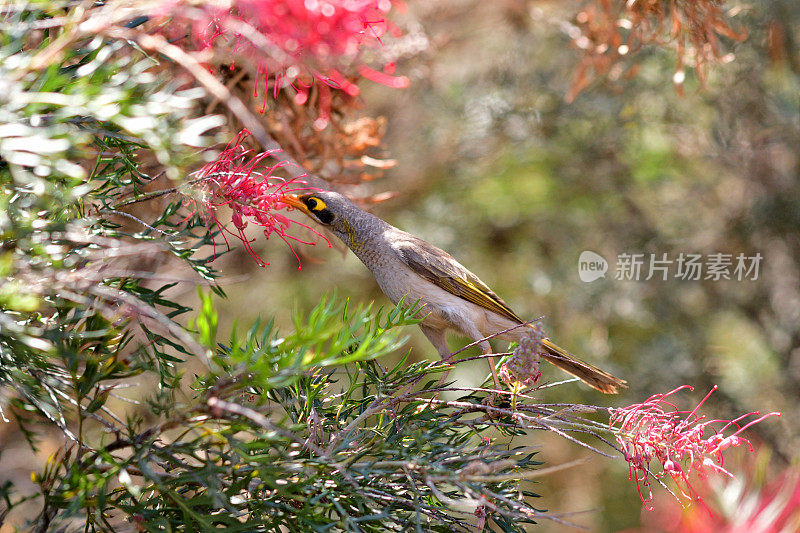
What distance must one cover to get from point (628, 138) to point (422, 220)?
903mm

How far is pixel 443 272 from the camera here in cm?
147

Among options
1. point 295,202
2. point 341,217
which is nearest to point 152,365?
point 295,202

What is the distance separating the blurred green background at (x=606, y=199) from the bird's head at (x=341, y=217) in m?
0.78

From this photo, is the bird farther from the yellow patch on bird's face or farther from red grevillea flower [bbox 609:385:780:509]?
red grevillea flower [bbox 609:385:780:509]

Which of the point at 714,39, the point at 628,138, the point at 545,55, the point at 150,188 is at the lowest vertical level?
the point at 628,138

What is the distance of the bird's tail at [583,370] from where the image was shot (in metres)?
1.28

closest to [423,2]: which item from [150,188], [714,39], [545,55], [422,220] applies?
[545,55]

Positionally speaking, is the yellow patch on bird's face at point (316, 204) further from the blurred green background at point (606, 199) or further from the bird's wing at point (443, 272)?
the blurred green background at point (606, 199)

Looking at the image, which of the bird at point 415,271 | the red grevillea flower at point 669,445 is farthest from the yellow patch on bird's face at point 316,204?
the red grevillea flower at point 669,445

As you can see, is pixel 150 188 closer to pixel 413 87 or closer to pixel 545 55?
pixel 413 87

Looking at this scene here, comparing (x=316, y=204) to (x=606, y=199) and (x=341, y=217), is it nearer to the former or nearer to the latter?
(x=341, y=217)

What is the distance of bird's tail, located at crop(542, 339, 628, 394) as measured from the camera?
4.19ft

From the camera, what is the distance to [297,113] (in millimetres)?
1328

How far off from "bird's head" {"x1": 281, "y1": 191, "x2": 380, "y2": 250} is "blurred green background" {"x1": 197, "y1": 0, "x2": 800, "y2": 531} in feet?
2.57
